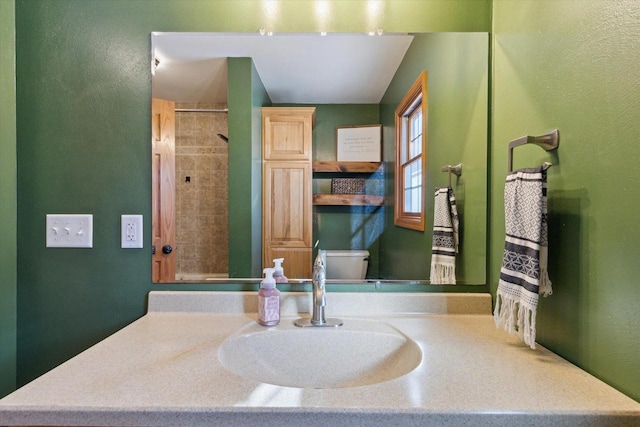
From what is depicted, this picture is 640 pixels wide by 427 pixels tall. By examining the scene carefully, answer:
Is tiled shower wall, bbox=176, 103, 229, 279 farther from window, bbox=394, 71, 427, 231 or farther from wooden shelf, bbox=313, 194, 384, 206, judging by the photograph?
window, bbox=394, 71, 427, 231

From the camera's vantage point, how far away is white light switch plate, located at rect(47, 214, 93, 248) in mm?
1150

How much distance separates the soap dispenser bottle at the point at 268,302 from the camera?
1022mm

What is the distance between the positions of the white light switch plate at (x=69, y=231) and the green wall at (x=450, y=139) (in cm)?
102

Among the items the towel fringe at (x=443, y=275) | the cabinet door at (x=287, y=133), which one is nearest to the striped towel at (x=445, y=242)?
the towel fringe at (x=443, y=275)

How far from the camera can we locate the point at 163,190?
1180mm

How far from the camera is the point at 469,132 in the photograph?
118 cm

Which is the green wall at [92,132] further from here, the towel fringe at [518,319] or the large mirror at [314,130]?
the towel fringe at [518,319]

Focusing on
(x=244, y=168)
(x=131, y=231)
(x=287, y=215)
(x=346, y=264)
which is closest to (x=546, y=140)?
(x=346, y=264)

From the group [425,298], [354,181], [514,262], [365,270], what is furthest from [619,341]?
[354,181]

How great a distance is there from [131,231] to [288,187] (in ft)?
1.81

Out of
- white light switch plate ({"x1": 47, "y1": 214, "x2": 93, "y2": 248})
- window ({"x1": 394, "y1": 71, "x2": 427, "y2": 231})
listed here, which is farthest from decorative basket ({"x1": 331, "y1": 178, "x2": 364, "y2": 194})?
white light switch plate ({"x1": 47, "y1": 214, "x2": 93, "y2": 248})

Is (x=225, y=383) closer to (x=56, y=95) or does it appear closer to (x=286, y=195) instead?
(x=286, y=195)

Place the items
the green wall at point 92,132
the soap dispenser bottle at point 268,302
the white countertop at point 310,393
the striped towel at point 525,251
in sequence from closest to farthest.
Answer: the white countertop at point 310,393 < the striped towel at point 525,251 < the soap dispenser bottle at point 268,302 < the green wall at point 92,132

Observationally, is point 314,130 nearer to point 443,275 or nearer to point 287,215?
point 287,215
